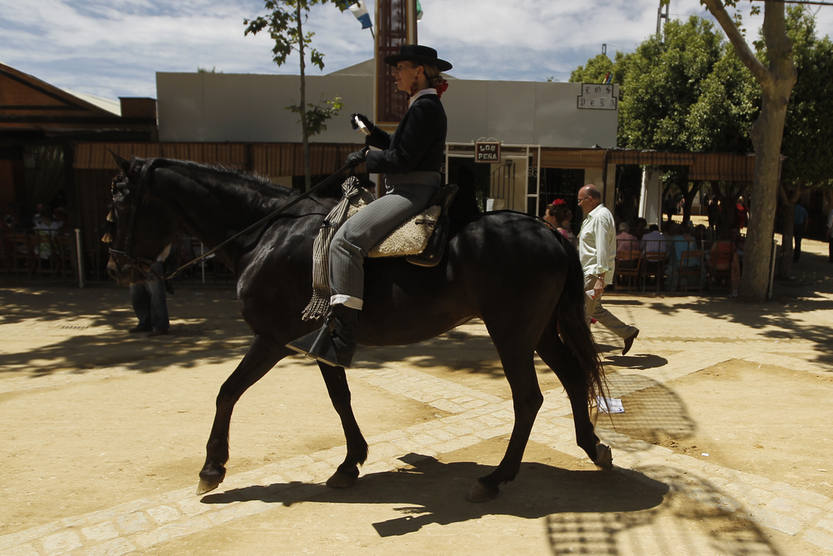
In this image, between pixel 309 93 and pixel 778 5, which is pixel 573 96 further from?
pixel 309 93

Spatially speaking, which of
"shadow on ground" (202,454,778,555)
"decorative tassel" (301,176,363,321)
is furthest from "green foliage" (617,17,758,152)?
→ "decorative tassel" (301,176,363,321)

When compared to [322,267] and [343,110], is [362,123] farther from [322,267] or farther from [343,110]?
[343,110]

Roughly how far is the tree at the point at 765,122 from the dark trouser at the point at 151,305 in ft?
32.8

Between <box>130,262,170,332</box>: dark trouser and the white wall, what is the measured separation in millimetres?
7087

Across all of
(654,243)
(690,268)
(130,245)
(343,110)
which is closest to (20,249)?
(343,110)

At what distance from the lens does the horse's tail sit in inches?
169

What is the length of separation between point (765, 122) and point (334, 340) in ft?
35.7

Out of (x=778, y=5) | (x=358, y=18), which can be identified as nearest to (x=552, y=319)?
(x=778, y=5)

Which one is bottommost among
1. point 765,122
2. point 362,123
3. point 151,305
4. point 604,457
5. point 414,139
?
point 604,457

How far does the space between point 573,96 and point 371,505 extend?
1391 cm

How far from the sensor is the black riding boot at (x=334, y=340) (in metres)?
3.87

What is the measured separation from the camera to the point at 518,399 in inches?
160

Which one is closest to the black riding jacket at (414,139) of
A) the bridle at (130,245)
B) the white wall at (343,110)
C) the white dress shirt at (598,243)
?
the bridle at (130,245)

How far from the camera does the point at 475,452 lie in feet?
16.0
